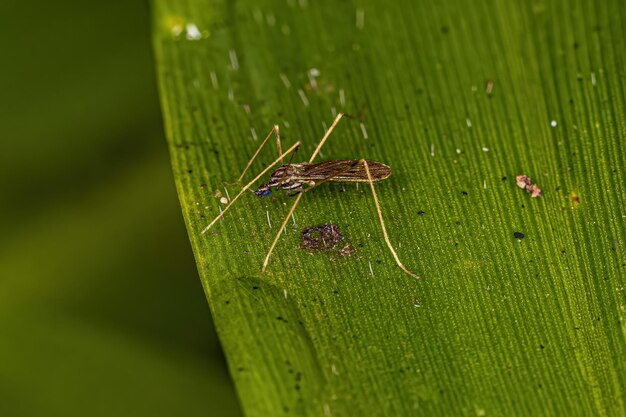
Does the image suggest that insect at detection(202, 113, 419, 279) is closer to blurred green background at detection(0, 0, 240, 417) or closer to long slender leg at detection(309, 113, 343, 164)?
long slender leg at detection(309, 113, 343, 164)

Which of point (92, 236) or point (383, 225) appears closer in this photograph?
point (383, 225)

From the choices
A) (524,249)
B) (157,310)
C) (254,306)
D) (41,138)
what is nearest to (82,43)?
(41,138)

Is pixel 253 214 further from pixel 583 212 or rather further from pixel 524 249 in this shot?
pixel 583 212

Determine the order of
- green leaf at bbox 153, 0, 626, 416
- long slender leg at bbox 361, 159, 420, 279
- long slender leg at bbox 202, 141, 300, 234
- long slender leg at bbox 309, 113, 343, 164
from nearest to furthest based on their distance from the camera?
green leaf at bbox 153, 0, 626, 416, long slender leg at bbox 361, 159, 420, 279, long slender leg at bbox 202, 141, 300, 234, long slender leg at bbox 309, 113, 343, 164

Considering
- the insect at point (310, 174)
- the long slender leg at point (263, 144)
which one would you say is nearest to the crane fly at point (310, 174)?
the insect at point (310, 174)

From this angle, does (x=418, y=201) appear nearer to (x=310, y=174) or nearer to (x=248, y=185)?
(x=310, y=174)

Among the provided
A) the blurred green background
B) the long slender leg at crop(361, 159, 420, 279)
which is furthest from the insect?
the blurred green background

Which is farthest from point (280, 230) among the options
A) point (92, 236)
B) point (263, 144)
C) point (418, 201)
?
point (92, 236)
